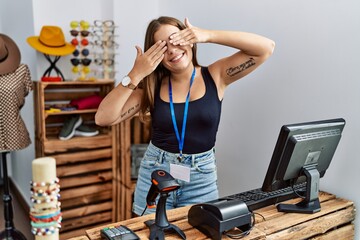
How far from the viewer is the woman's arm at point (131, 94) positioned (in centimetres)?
143

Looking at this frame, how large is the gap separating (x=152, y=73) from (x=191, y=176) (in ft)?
1.74

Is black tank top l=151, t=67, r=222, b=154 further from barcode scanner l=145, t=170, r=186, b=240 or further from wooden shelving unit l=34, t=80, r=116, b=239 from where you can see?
wooden shelving unit l=34, t=80, r=116, b=239

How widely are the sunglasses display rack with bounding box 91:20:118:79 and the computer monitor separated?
194 cm

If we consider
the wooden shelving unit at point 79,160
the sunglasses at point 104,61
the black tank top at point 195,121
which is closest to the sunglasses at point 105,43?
the sunglasses at point 104,61

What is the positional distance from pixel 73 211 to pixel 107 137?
2.20ft

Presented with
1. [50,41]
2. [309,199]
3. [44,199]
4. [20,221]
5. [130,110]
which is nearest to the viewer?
Answer: [44,199]

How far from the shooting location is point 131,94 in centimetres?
161

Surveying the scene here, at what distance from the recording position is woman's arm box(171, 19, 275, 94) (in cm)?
141

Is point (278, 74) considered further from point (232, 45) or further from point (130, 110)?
point (130, 110)

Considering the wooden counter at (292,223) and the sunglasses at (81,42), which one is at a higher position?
the sunglasses at (81,42)

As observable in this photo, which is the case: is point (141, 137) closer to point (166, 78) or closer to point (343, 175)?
point (166, 78)

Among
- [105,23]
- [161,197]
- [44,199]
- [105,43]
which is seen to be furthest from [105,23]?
[44,199]

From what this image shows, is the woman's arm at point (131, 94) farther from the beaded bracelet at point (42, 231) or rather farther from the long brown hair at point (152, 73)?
the beaded bracelet at point (42, 231)

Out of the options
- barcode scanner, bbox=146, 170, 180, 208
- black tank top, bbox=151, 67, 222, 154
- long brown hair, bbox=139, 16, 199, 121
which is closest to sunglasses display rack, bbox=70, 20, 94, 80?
long brown hair, bbox=139, 16, 199, 121
